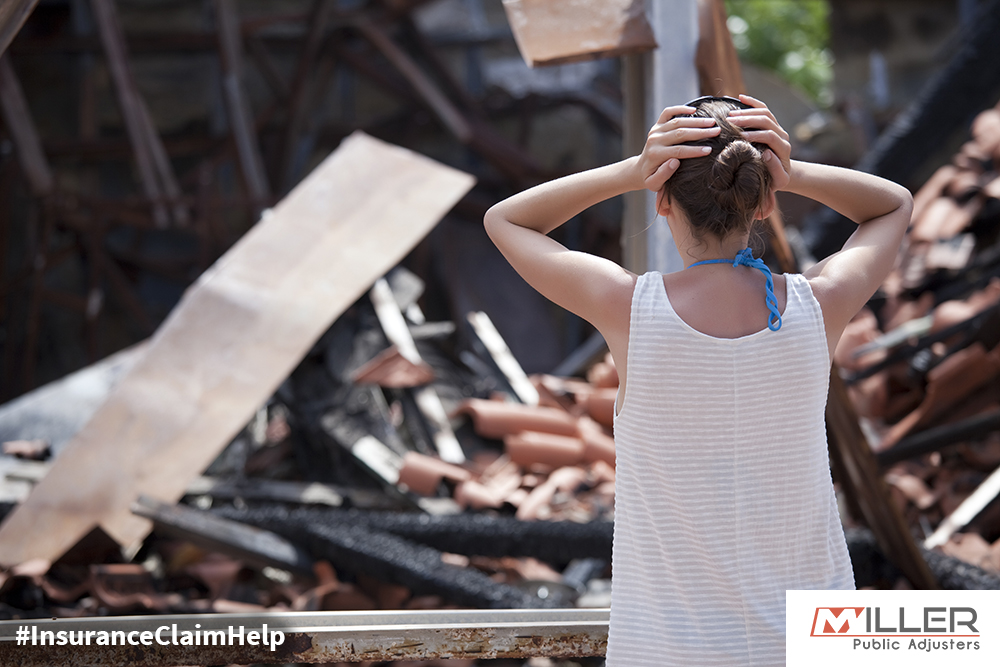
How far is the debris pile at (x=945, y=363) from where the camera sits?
393 centimetres

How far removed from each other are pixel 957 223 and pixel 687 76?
436 centimetres

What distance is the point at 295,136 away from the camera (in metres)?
8.78

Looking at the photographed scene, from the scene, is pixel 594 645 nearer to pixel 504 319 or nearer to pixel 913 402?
pixel 913 402

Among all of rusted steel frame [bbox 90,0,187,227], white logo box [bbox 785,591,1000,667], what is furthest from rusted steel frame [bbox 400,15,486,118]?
white logo box [bbox 785,591,1000,667]

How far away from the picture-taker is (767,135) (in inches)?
49.4

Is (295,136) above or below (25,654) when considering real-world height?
below

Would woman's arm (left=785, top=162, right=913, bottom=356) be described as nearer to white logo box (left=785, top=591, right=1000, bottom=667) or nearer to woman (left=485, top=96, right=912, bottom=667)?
woman (left=485, top=96, right=912, bottom=667)

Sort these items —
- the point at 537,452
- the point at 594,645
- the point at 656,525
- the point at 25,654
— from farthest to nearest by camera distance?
the point at 537,452 → the point at 594,645 → the point at 25,654 → the point at 656,525

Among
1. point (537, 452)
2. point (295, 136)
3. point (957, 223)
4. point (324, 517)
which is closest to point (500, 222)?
point (324, 517)

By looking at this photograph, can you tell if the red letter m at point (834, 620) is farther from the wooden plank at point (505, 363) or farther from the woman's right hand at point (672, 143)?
the wooden plank at point (505, 363)

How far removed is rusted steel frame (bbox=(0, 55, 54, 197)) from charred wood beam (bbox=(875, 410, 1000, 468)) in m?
6.90

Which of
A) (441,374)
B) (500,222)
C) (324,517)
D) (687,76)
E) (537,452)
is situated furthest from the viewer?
(441,374)

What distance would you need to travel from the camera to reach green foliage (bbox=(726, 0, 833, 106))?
1401 inches

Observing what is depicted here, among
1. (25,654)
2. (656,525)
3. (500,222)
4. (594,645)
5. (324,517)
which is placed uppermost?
(500,222)
